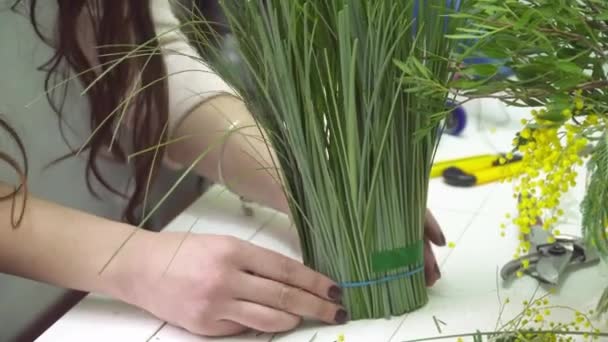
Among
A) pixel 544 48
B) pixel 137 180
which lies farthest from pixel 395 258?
pixel 137 180

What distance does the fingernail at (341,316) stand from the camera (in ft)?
2.15

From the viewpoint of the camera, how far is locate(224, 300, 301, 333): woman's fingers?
642 millimetres

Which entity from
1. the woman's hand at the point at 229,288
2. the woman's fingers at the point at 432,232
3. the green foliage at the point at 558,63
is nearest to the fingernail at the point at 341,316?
the woman's hand at the point at 229,288

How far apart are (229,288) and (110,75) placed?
35cm

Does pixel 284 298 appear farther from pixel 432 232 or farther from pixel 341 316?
pixel 432 232

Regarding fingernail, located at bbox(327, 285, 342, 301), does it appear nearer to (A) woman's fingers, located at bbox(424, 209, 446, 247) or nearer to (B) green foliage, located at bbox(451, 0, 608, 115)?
(A) woman's fingers, located at bbox(424, 209, 446, 247)

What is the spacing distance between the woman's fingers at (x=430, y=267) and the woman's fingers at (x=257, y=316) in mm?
132

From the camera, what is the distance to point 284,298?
647mm

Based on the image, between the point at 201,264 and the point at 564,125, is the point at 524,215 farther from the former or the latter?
the point at 201,264

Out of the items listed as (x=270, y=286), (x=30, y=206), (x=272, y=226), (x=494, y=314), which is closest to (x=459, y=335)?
(x=494, y=314)

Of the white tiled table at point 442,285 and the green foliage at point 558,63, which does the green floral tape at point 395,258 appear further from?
the green foliage at point 558,63

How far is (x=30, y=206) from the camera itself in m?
0.69

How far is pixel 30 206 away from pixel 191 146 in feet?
0.79

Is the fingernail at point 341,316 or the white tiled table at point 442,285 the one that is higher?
the fingernail at point 341,316
